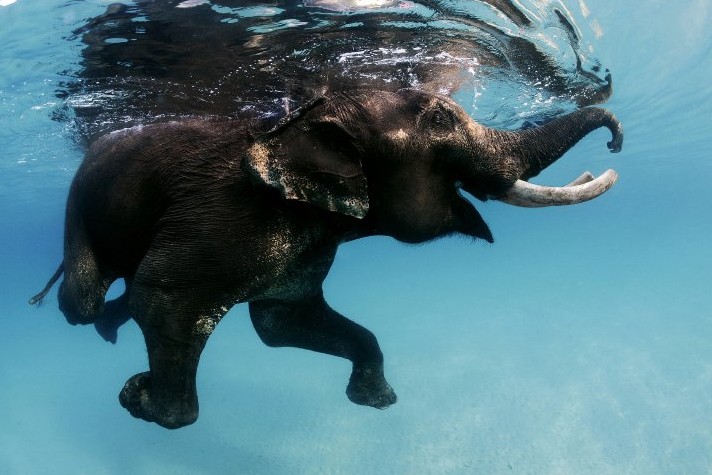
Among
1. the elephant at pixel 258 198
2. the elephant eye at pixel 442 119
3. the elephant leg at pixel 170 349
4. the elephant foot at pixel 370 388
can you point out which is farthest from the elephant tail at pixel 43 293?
the elephant eye at pixel 442 119

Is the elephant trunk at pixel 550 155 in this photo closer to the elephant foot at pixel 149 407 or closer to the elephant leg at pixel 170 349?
the elephant leg at pixel 170 349

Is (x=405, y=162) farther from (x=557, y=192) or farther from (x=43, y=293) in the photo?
(x=43, y=293)

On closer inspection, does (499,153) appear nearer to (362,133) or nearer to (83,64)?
(362,133)

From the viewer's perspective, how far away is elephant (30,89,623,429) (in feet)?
10.8

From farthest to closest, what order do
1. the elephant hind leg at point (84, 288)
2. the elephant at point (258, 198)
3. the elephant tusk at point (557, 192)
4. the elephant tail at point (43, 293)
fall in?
the elephant tail at point (43, 293), the elephant hind leg at point (84, 288), the elephant tusk at point (557, 192), the elephant at point (258, 198)

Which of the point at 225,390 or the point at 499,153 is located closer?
the point at 499,153

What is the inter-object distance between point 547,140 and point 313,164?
173 centimetres

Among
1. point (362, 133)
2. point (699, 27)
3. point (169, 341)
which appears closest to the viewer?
point (169, 341)

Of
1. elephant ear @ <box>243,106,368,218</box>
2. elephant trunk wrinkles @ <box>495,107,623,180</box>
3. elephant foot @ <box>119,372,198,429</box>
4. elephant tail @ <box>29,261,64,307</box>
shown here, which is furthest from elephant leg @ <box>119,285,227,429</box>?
elephant trunk wrinkles @ <box>495,107,623,180</box>

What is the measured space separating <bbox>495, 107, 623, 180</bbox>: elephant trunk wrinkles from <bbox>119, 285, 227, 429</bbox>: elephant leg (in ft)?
7.22

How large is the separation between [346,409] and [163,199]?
11.8 meters

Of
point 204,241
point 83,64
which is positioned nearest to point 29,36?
point 83,64

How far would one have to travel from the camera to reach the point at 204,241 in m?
3.39

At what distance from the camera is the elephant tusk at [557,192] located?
3.61 meters
